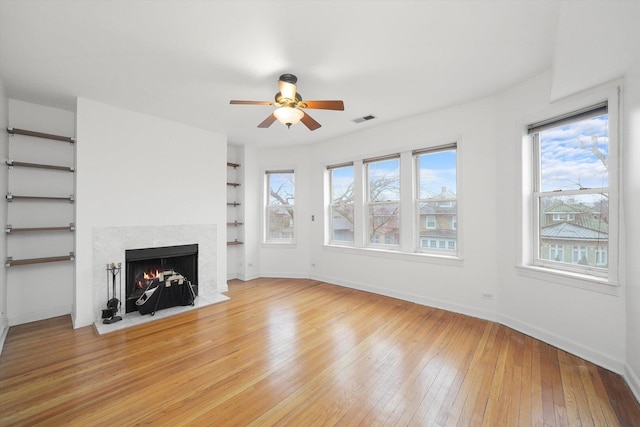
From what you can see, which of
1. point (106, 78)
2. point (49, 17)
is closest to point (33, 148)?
point (106, 78)

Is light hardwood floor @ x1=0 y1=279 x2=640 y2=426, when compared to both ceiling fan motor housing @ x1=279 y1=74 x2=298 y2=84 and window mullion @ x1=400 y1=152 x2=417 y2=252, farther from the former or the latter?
ceiling fan motor housing @ x1=279 y1=74 x2=298 y2=84

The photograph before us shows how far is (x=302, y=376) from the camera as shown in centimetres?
219

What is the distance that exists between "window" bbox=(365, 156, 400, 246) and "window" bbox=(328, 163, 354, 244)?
403mm

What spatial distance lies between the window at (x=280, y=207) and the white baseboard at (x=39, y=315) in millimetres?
3232

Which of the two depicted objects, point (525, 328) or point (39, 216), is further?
point (39, 216)

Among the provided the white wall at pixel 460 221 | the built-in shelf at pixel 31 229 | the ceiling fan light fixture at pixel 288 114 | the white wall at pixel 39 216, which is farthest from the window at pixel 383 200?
the white wall at pixel 39 216

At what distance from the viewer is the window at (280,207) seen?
5.64m

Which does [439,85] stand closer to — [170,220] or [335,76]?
[335,76]

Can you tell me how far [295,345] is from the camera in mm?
2707

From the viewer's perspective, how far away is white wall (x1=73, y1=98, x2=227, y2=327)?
3246mm

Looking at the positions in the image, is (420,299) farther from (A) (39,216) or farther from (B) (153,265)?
(A) (39,216)

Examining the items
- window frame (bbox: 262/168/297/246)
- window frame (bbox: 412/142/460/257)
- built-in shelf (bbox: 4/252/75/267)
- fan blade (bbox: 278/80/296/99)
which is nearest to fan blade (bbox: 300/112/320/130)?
fan blade (bbox: 278/80/296/99)

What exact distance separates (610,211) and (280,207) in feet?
15.7

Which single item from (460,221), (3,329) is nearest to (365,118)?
(460,221)
